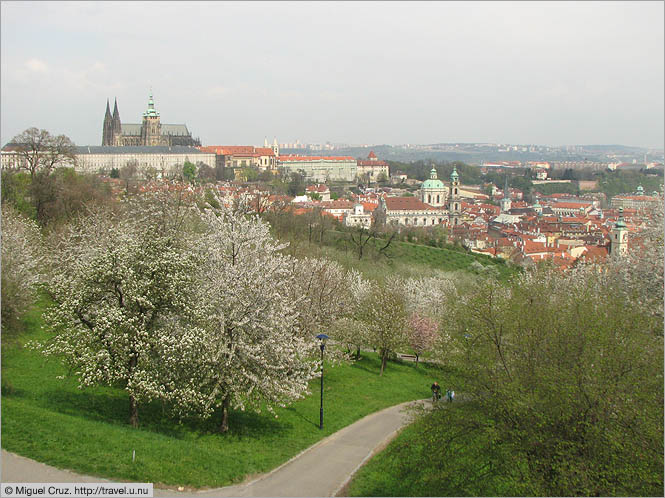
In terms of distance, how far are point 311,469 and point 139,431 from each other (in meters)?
3.13

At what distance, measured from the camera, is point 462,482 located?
934 cm

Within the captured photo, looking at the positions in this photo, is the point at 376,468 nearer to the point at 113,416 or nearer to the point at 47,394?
the point at 113,416

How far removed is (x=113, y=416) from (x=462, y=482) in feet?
22.0

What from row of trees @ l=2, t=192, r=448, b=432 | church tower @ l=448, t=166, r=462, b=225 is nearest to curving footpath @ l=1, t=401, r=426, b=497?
row of trees @ l=2, t=192, r=448, b=432

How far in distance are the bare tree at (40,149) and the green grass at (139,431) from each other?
824 inches

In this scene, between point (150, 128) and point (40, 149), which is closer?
point (40, 149)

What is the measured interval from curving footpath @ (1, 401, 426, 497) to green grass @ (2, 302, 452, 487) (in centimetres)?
18

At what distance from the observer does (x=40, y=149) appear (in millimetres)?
35688

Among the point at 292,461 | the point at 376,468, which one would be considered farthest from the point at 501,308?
the point at 292,461

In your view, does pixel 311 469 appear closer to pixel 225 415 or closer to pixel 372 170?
pixel 225 415

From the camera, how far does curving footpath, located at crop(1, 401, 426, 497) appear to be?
923 centimetres

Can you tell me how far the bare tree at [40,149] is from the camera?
3478 cm

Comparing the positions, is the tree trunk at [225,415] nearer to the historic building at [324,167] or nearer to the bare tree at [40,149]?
the bare tree at [40,149]

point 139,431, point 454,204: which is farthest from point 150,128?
point 139,431
